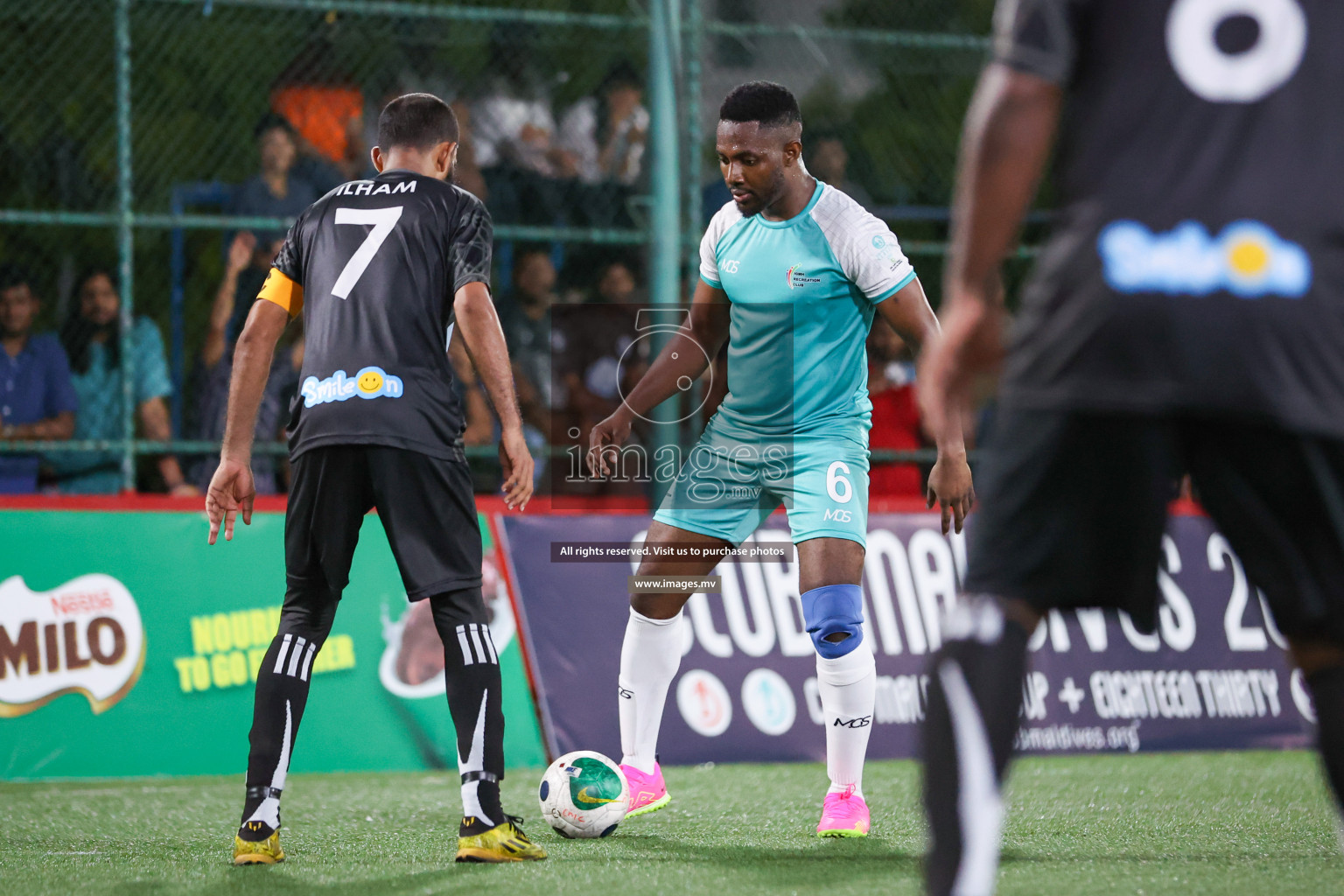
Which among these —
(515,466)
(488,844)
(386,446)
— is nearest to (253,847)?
(488,844)

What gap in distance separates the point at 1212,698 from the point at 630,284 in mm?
3960

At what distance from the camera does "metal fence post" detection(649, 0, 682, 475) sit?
7980 mm

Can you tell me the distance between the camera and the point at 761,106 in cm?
493

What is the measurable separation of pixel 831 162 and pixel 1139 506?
276 inches

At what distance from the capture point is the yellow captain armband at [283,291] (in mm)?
4387

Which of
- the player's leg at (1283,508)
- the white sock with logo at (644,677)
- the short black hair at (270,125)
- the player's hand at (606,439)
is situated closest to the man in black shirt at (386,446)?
the player's hand at (606,439)

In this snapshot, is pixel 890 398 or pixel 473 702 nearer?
pixel 473 702

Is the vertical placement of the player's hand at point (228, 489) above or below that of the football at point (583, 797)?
above

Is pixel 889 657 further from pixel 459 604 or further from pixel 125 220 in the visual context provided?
pixel 125 220

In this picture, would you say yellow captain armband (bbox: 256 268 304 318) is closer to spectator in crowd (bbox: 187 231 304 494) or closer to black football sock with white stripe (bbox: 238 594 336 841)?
black football sock with white stripe (bbox: 238 594 336 841)

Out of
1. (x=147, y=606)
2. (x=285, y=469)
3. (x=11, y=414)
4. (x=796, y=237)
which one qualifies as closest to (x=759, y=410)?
(x=796, y=237)

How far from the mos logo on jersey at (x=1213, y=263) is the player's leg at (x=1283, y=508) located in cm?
21

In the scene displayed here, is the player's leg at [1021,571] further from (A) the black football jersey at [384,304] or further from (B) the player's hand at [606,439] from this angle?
(B) the player's hand at [606,439]

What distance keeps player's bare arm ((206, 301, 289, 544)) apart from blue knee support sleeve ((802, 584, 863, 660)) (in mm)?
1774
